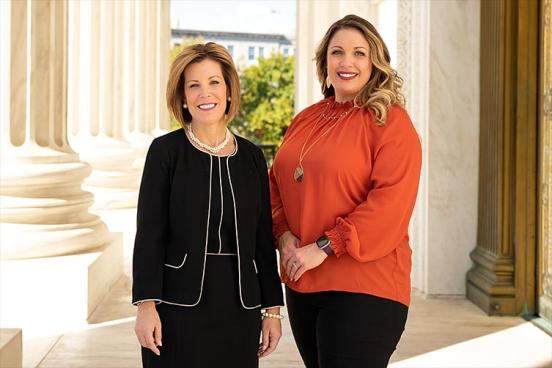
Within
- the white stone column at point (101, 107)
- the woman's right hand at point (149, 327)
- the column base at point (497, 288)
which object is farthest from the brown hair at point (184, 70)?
the white stone column at point (101, 107)

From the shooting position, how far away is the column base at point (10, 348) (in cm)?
869

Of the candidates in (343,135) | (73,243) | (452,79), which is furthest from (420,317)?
(343,135)

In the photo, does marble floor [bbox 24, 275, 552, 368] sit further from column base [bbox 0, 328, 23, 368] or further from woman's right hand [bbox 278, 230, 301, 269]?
woman's right hand [bbox 278, 230, 301, 269]

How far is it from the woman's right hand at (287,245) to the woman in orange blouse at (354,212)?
11 mm

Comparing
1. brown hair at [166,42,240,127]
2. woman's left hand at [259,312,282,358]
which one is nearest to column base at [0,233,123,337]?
woman's left hand at [259,312,282,358]

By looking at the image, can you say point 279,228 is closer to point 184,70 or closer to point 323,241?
point 323,241

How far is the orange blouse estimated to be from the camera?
5.81 m

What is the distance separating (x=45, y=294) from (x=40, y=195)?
220 cm

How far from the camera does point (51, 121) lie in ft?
48.7

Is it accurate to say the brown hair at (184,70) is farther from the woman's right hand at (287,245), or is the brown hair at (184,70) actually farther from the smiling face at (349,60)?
the woman's right hand at (287,245)

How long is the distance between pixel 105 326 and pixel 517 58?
8858mm

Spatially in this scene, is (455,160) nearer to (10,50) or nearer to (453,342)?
(453,342)

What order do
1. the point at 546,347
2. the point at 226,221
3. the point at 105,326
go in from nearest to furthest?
the point at 226,221
the point at 546,347
the point at 105,326

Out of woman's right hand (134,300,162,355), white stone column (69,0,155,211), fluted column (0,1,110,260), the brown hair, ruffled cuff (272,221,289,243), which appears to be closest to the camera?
woman's right hand (134,300,162,355)
